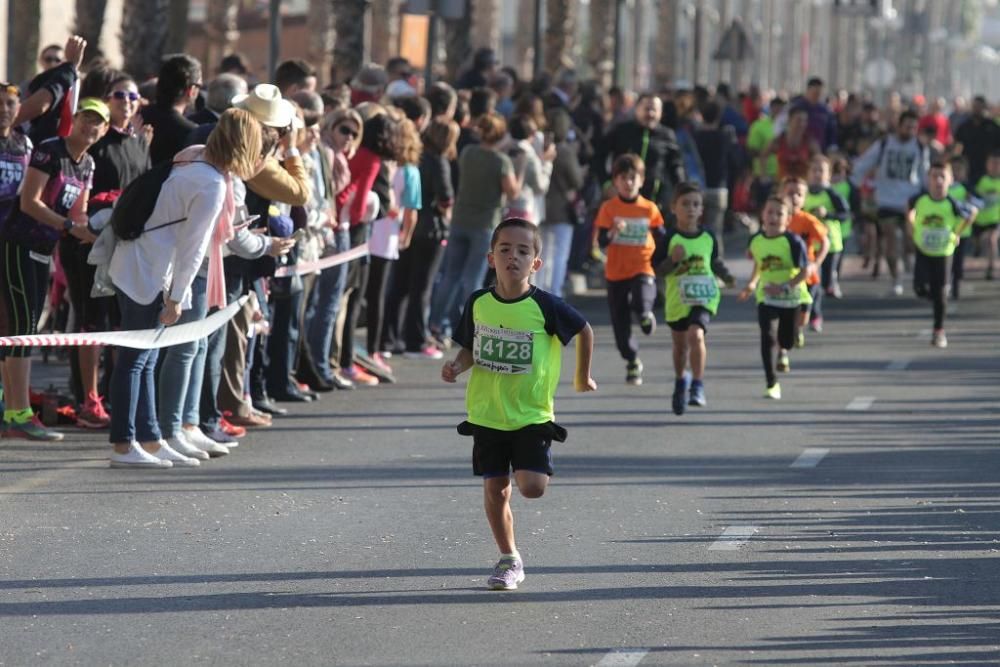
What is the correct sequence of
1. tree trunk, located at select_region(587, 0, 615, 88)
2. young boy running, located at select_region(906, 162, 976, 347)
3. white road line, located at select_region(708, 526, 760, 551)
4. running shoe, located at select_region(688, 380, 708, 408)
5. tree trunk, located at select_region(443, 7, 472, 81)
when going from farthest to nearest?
tree trunk, located at select_region(587, 0, 615, 88), tree trunk, located at select_region(443, 7, 472, 81), young boy running, located at select_region(906, 162, 976, 347), running shoe, located at select_region(688, 380, 708, 408), white road line, located at select_region(708, 526, 760, 551)

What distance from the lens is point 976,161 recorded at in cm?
3031

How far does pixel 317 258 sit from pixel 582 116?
32.9ft

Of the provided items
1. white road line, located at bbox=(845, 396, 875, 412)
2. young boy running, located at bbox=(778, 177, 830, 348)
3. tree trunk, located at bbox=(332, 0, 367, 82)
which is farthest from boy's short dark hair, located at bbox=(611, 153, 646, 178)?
tree trunk, located at bbox=(332, 0, 367, 82)

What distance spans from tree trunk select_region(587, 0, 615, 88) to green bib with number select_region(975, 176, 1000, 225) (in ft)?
→ 60.0

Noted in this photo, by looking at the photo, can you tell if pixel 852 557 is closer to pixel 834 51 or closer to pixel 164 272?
pixel 164 272

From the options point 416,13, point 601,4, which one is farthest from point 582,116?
point 601,4

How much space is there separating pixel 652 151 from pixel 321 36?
2302 centimetres

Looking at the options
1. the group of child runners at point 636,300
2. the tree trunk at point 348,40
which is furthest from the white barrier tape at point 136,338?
the tree trunk at point 348,40

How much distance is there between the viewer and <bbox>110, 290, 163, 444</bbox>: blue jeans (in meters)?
11.6

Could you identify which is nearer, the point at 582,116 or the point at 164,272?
the point at 164,272

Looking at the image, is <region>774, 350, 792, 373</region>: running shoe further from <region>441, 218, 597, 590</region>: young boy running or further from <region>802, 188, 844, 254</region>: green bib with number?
<region>441, 218, 597, 590</region>: young boy running

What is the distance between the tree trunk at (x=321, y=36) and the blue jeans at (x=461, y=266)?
80.2ft

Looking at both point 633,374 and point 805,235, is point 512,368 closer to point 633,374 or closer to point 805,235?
point 633,374

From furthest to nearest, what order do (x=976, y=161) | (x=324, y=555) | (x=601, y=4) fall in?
(x=601, y=4) < (x=976, y=161) < (x=324, y=555)
